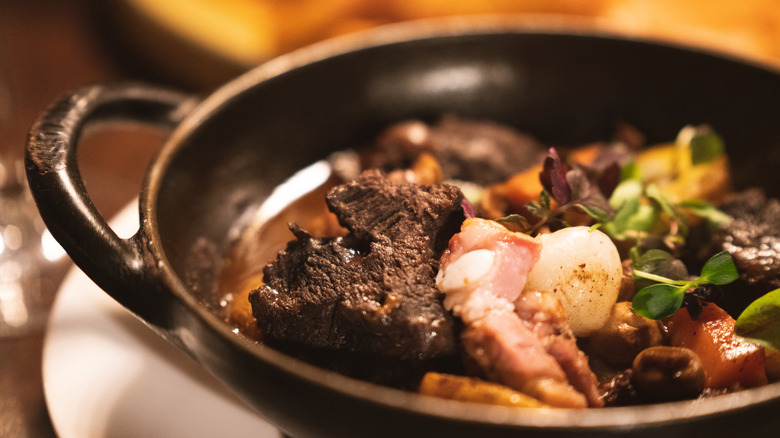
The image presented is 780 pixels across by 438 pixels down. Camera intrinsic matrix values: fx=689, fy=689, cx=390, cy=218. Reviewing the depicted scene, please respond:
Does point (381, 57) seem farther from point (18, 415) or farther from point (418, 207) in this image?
point (18, 415)

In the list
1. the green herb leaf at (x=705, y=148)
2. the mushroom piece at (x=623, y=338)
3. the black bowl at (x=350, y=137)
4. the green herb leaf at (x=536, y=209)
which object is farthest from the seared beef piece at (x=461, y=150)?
the mushroom piece at (x=623, y=338)

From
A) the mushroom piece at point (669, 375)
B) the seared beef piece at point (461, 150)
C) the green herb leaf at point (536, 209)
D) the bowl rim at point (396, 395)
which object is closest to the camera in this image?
the bowl rim at point (396, 395)

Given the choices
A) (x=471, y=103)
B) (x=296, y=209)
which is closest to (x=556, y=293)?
(x=296, y=209)

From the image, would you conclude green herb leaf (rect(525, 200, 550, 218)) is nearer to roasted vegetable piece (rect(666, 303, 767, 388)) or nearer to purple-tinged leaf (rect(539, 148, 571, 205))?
purple-tinged leaf (rect(539, 148, 571, 205))

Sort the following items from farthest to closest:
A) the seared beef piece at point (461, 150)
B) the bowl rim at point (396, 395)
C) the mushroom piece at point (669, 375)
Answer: the seared beef piece at point (461, 150) → the mushroom piece at point (669, 375) → the bowl rim at point (396, 395)

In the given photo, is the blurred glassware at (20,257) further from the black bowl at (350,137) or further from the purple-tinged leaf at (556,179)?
the purple-tinged leaf at (556,179)

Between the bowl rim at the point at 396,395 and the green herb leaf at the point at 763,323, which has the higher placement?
the bowl rim at the point at 396,395
